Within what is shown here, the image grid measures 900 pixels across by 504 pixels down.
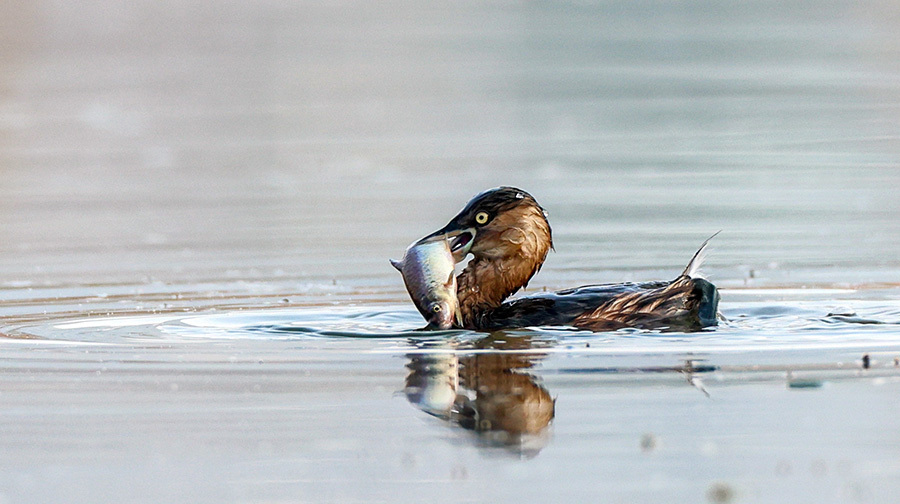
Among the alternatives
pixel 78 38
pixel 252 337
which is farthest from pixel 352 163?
pixel 78 38

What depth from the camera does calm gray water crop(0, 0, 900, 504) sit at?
18.0 ft

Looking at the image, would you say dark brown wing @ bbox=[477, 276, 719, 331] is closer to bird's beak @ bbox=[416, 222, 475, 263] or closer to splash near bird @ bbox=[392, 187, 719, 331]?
splash near bird @ bbox=[392, 187, 719, 331]

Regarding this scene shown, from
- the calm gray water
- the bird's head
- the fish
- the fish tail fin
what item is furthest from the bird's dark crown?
the fish tail fin

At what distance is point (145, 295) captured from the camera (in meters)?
10.1

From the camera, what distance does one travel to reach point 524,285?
355 inches

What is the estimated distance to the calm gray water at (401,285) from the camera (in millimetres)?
5473

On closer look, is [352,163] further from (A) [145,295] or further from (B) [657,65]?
(B) [657,65]

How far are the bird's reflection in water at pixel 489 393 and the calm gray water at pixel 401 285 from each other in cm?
2

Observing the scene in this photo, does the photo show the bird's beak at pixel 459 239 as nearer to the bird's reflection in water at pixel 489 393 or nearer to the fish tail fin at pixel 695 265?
the bird's reflection in water at pixel 489 393

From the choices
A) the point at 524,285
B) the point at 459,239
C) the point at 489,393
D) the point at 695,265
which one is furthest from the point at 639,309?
the point at 489,393

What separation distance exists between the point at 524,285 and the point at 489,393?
2.44 metres

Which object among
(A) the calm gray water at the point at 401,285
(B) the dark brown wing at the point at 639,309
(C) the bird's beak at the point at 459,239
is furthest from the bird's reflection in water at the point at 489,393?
(C) the bird's beak at the point at 459,239

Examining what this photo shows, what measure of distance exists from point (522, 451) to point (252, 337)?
304cm

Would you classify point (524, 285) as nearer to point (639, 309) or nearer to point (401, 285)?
point (639, 309)
